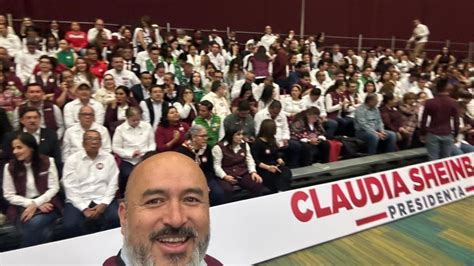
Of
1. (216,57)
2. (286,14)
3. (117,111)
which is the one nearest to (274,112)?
(117,111)

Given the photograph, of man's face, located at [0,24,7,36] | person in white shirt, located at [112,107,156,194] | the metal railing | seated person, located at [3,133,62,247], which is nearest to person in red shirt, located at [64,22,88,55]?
man's face, located at [0,24,7,36]

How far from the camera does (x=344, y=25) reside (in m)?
16.0

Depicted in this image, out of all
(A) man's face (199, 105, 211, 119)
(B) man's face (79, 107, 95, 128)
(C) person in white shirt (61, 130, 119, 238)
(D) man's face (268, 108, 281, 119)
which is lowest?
(C) person in white shirt (61, 130, 119, 238)

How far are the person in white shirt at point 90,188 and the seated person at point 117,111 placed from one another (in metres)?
1.27

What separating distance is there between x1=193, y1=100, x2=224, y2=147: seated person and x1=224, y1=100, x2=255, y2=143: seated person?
14 cm

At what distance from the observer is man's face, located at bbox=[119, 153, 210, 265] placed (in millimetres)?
1230

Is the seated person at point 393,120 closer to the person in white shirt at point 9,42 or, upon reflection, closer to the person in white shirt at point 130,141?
the person in white shirt at point 130,141

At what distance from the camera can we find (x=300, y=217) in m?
4.35

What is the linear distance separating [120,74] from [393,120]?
489cm

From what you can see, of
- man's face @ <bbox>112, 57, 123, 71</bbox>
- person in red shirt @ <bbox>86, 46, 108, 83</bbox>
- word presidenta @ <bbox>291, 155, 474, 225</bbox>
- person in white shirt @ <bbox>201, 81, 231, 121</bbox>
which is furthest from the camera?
person in red shirt @ <bbox>86, 46, 108, 83</bbox>

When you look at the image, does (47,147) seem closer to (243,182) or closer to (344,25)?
(243,182)

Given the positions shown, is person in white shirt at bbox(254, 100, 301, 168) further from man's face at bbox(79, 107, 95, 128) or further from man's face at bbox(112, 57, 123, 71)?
man's face at bbox(79, 107, 95, 128)

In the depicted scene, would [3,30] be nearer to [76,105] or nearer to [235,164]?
[76,105]

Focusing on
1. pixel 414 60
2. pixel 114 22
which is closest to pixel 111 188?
pixel 114 22
